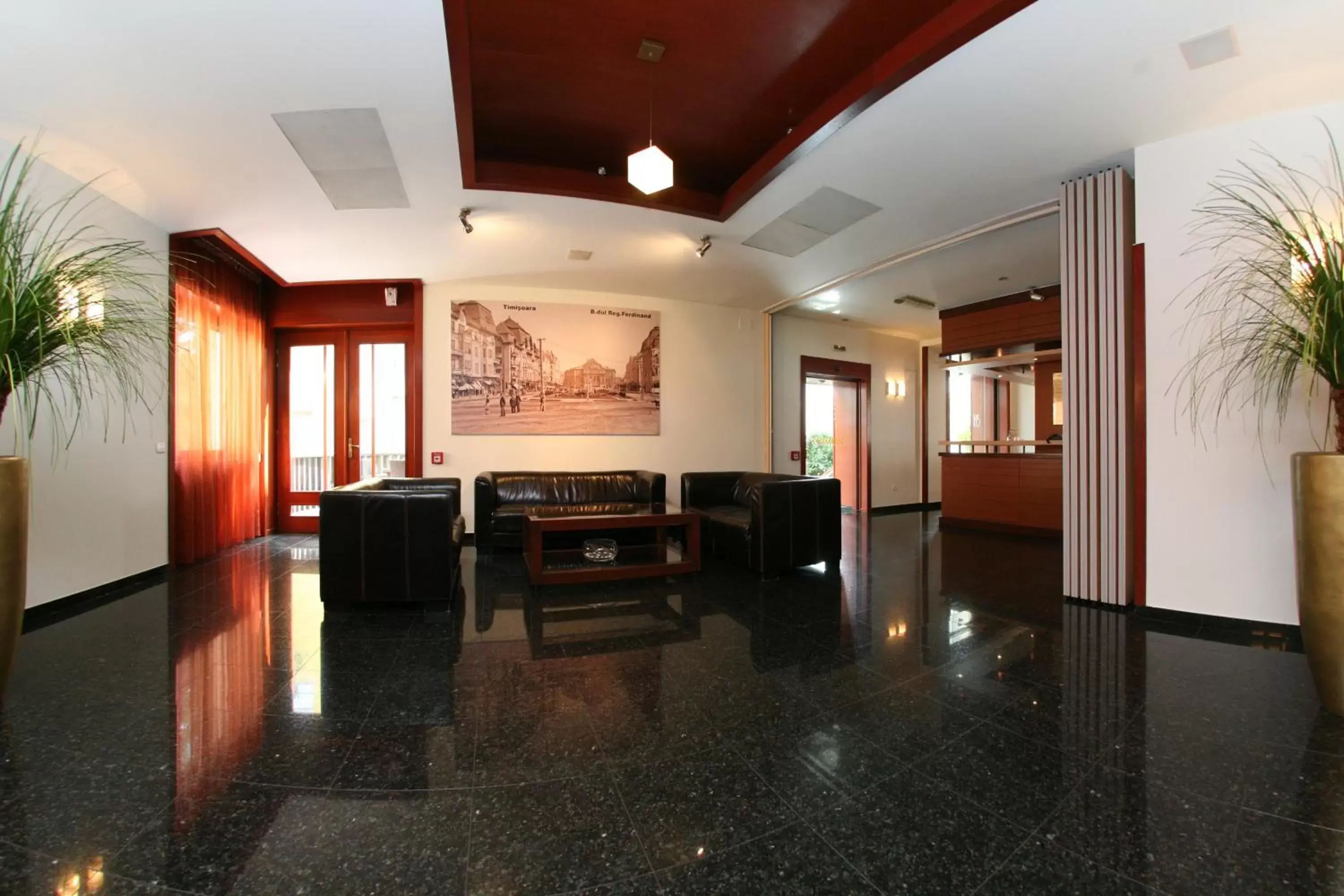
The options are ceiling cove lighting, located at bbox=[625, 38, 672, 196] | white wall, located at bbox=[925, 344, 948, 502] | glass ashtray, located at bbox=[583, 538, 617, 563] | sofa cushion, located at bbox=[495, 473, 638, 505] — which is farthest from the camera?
white wall, located at bbox=[925, 344, 948, 502]

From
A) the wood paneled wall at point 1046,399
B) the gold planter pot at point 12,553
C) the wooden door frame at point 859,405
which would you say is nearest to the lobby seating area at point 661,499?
the gold planter pot at point 12,553

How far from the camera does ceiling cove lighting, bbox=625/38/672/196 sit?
280cm

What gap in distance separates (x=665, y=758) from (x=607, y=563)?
2337 mm

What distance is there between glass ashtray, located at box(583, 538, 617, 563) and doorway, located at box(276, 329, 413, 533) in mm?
3363

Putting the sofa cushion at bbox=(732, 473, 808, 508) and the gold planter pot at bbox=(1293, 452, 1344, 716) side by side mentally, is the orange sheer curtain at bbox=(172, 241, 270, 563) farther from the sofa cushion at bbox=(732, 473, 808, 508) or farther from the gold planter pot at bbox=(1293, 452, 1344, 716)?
the gold planter pot at bbox=(1293, 452, 1344, 716)

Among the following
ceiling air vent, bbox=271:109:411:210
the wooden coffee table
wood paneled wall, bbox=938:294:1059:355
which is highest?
ceiling air vent, bbox=271:109:411:210

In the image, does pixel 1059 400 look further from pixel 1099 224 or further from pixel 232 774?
pixel 232 774

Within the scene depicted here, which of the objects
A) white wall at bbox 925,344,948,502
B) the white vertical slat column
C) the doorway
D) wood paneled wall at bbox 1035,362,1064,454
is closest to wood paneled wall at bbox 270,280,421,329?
the doorway

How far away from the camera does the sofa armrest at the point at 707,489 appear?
5664mm

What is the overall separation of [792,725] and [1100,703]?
132cm

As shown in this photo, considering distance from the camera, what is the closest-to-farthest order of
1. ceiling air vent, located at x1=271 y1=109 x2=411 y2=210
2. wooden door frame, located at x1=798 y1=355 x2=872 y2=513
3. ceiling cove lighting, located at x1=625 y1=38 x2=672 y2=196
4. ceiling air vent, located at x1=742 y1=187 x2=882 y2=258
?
ceiling cove lighting, located at x1=625 y1=38 x2=672 y2=196 → ceiling air vent, located at x1=271 y1=109 x2=411 y2=210 → ceiling air vent, located at x1=742 y1=187 x2=882 y2=258 → wooden door frame, located at x1=798 y1=355 x2=872 y2=513

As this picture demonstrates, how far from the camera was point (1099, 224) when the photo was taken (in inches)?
136

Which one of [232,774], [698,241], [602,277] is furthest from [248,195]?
[232,774]

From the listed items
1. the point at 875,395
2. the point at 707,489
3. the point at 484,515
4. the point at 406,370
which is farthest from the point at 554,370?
the point at 875,395
